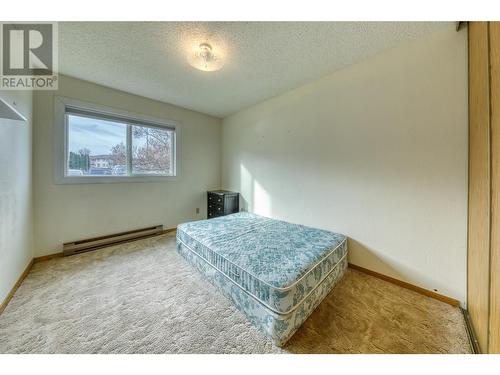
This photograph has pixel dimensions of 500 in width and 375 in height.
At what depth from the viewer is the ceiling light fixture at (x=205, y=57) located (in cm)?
172

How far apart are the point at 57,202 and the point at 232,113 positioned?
3.23 metres

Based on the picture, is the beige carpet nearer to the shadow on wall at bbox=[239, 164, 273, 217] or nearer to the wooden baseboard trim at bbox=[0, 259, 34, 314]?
the wooden baseboard trim at bbox=[0, 259, 34, 314]

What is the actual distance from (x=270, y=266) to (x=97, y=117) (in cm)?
327

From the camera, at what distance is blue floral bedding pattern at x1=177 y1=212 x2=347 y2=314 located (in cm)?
124

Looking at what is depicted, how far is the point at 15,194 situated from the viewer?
5.71 ft

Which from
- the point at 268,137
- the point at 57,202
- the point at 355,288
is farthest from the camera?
the point at 268,137

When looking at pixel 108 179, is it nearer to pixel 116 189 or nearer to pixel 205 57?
pixel 116 189

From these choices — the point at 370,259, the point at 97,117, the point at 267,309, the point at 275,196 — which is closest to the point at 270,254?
the point at 267,309

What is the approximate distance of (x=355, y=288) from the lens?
1.77 meters

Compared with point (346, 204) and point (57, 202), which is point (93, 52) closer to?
point (57, 202)

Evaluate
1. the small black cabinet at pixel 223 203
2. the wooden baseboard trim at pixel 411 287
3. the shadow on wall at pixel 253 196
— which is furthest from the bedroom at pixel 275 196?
the small black cabinet at pixel 223 203

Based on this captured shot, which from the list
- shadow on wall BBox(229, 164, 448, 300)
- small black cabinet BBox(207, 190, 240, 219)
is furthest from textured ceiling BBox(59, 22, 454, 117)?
small black cabinet BBox(207, 190, 240, 219)
